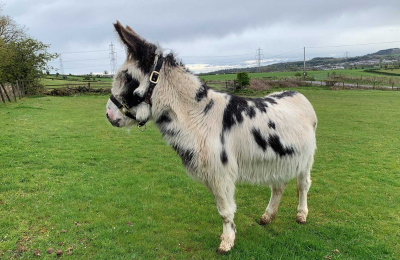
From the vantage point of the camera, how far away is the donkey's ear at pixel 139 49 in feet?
11.0

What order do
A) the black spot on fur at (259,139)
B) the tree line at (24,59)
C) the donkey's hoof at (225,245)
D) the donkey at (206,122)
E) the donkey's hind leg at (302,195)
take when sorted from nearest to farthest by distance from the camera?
the donkey at (206,122)
the black spot on fur at (259,139)
the donkey's hoof at (225,245)
the donkey's hind leg at (302,195)
the tree line at (24,59)

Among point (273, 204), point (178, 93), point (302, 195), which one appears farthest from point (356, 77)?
point (178, 93)

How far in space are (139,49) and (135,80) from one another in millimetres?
417

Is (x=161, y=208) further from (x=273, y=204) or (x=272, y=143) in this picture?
(x=272, y=143)

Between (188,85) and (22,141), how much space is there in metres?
10.2

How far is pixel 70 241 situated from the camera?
446 cm

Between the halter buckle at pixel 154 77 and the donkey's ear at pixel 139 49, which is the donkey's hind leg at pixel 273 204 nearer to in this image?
the halter buckle at pixel 154 77

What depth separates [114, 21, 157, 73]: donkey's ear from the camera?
335cm

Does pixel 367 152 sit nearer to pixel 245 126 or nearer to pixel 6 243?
pixel 245 126

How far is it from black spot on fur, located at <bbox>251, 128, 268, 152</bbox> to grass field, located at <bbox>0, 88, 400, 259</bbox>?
1.84m

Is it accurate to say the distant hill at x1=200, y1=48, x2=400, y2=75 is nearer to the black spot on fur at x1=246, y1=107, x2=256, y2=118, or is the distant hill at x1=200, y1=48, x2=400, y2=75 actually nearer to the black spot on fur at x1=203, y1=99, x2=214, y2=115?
the black spot on fur at x1=246, y1=107, x2=256, y2=118

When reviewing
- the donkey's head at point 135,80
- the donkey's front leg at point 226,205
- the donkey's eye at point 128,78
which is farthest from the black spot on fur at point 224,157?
the donkey's eye at point 128,78

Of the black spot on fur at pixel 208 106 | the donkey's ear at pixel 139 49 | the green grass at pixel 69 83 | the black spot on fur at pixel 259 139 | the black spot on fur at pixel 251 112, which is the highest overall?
the green grass at pixel 69 83

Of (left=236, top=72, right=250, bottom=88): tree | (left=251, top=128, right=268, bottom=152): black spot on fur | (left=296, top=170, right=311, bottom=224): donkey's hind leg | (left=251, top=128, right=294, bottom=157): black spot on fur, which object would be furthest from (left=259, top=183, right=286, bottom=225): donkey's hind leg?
(left=236, top=72, right=250, bottom=88): tree
